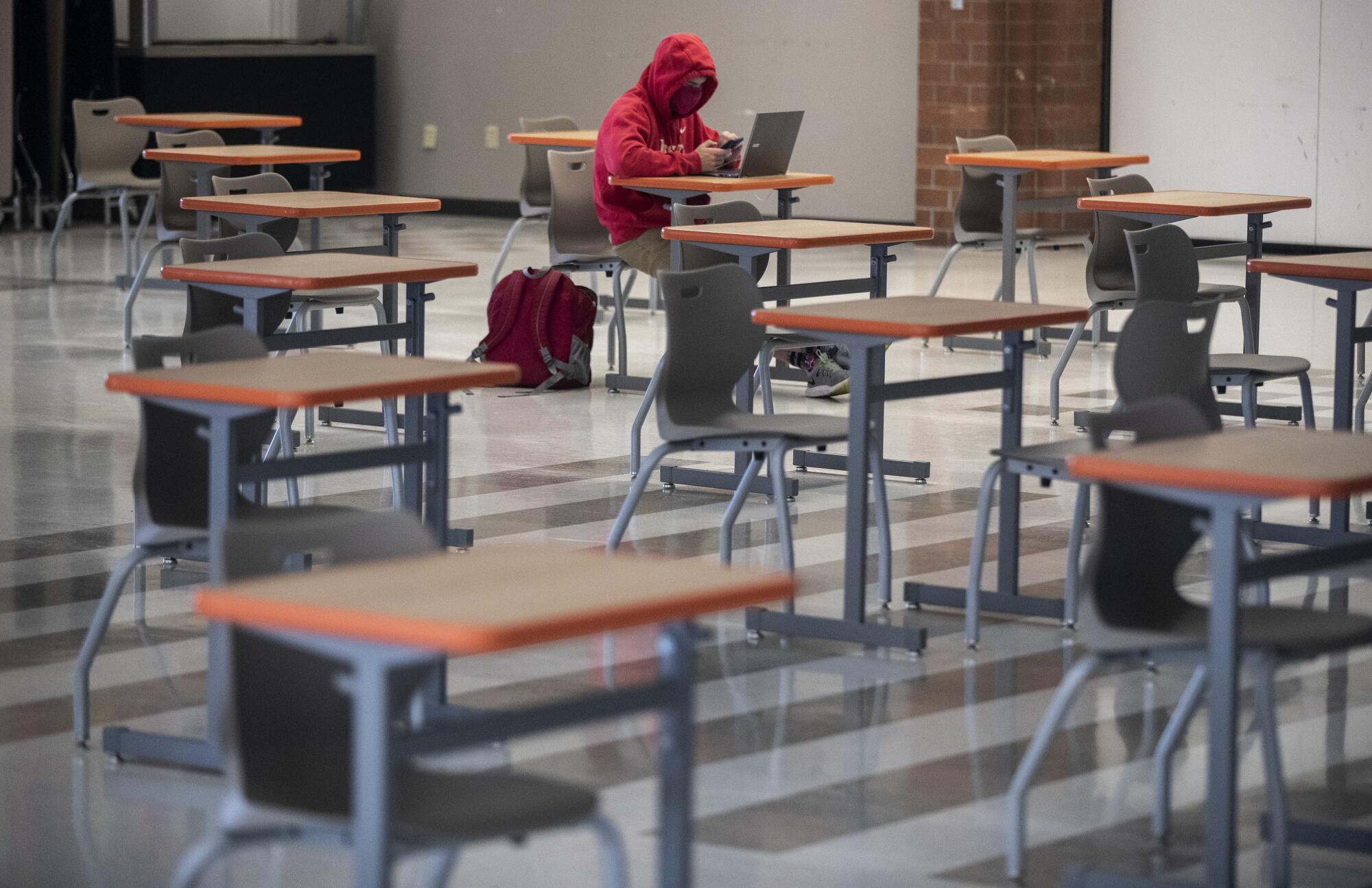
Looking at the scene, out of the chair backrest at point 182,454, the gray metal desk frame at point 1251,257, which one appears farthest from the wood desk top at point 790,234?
the chair backrest at point 182,454

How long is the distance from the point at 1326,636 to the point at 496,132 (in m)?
13.1

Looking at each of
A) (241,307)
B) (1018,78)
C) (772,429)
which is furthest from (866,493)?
(1018,78)

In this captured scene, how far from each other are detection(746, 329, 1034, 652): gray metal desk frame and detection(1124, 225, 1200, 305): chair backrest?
1071mm

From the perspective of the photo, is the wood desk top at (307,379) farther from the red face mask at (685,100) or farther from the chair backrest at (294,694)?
the red face mask at (685,100)

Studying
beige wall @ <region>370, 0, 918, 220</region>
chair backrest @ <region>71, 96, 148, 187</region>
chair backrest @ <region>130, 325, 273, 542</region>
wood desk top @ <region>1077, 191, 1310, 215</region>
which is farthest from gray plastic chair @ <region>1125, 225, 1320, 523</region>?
beige wall @ <region>370, 0, 918, 220</region>

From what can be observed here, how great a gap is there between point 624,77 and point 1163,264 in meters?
9.46

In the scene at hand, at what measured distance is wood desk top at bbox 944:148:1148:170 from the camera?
9312 mm

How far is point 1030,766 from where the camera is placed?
11.8 feet

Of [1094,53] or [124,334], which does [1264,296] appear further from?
[124,334]

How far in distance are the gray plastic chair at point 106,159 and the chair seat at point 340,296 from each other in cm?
421

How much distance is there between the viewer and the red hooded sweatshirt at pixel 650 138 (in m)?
8.12

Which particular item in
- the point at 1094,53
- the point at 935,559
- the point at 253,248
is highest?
the point at 1094,53

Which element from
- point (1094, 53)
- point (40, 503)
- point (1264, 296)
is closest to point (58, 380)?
point (40, 503)

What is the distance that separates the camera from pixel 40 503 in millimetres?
6684
